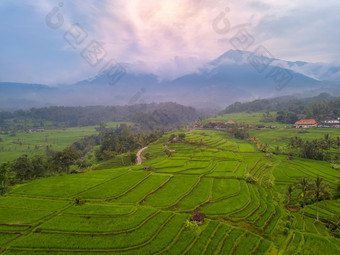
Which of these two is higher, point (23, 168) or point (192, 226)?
point (23, 168)

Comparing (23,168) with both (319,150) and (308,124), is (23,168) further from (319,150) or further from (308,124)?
(308,124)

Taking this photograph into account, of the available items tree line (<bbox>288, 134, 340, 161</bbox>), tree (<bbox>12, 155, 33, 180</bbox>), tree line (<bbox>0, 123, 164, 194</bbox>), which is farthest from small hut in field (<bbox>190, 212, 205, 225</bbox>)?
tree line (<bbox>288, 134, 340, 161</bbox>)

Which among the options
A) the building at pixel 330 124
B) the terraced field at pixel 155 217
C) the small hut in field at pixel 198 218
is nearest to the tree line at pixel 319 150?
the terraced field at pixel 155 217

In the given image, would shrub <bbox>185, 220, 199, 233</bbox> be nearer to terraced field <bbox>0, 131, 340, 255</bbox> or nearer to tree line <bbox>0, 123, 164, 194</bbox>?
terraced field <bbox>0, 131, 340, 255</bbox>

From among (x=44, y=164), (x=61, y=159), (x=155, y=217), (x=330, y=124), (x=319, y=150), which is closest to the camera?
(x=155, y=217)

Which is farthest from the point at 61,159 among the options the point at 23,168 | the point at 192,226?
the point at 192,226

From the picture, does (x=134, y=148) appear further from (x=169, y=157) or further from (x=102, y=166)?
(x=169, y=157)

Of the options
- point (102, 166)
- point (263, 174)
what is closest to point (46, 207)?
point (102, 166)

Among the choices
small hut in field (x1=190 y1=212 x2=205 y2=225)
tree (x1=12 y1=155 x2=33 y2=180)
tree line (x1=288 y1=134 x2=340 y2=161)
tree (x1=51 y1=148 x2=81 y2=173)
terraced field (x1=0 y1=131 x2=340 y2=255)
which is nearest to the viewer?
terraced field (x1=0 y1=131 x2=340 y2=255)

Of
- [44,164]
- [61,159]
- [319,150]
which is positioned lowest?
[319,150]
